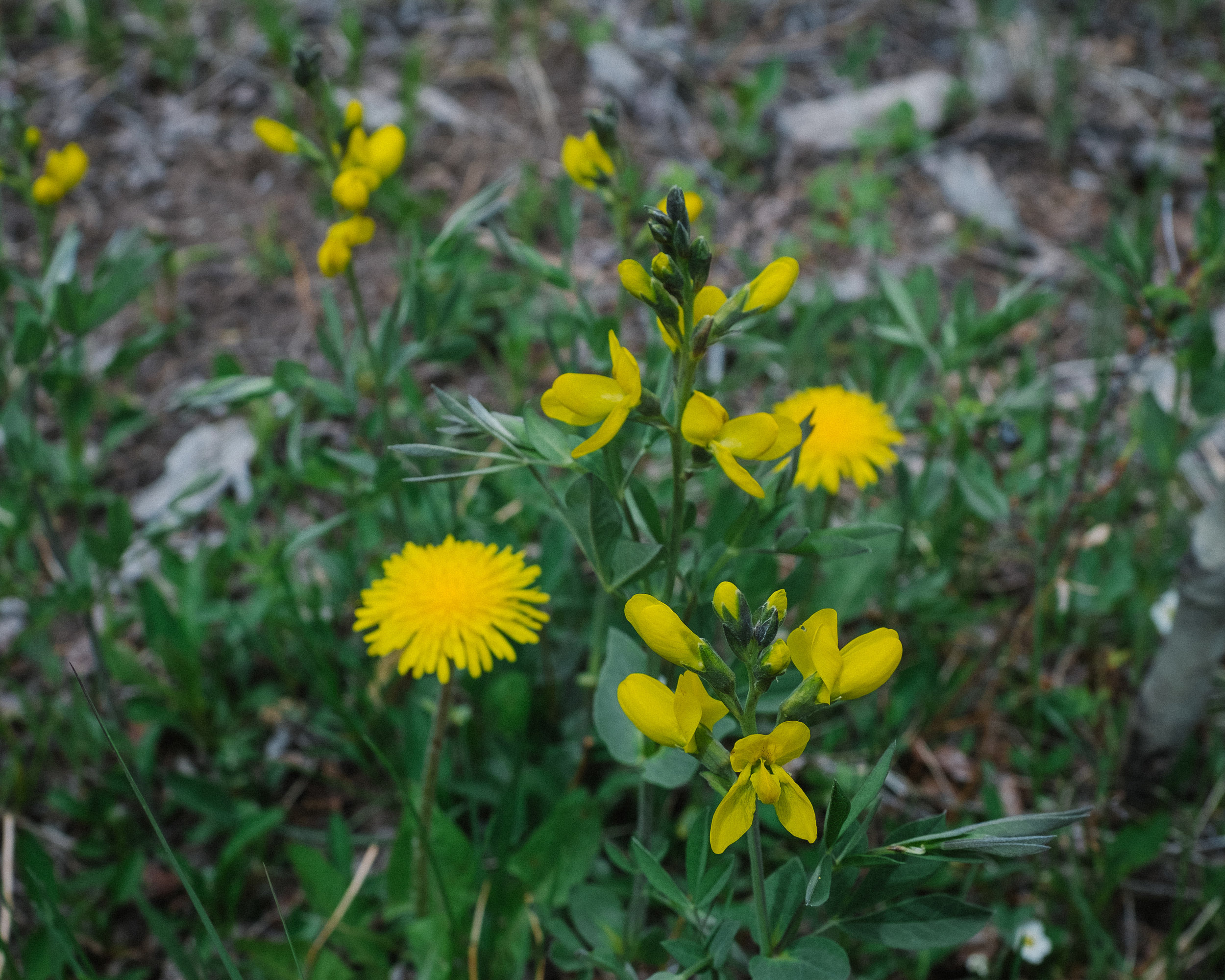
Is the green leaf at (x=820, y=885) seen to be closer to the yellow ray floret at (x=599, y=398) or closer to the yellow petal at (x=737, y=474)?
the yellow petal at (x=737, y=474)

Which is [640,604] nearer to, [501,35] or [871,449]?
[871,449]

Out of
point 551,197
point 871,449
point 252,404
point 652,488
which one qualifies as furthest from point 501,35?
point 871,449

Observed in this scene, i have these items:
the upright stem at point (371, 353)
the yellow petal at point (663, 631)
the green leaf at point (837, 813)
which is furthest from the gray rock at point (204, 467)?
the green leaf at point (837, 813)

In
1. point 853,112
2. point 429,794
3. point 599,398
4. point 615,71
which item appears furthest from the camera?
point 615,71

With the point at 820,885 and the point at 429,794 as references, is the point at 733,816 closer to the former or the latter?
the point at 820,885

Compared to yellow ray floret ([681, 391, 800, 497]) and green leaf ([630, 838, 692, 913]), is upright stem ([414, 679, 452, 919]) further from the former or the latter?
yellow ray floret ([681, 391, 800, 497])

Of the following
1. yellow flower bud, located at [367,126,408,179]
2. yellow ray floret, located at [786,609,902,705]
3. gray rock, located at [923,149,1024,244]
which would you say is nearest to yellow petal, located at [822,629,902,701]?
yellow ray floret, located at [786,609,902,705]

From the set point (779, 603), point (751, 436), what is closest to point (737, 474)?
point (751, 436)

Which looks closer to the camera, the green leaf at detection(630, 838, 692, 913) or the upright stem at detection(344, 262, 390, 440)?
the green leaf at detection(630, 838, 692, 913)
